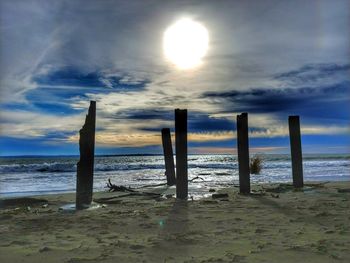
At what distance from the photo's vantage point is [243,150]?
1407cm

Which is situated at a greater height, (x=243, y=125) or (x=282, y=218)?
(x=243, y=125)

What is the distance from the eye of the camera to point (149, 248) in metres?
6.14

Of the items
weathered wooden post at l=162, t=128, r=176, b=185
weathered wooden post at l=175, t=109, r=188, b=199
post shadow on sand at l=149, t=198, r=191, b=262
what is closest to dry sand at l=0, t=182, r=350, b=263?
post shadow on sand at l=149, t=198, r=191, b=262

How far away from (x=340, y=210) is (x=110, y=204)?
20.2ft

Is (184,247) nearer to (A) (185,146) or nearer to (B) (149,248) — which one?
(B) (149,248)

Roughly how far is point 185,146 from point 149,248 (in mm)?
6752

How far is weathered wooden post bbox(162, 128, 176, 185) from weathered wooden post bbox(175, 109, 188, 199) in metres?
6.10

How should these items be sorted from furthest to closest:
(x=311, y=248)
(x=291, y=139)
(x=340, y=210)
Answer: (x=291, y=139) → (x=340, y=210) → (x=311, y=248)

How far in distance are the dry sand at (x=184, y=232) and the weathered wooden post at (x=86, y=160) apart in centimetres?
66

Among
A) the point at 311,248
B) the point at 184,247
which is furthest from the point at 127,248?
the point at 311,248

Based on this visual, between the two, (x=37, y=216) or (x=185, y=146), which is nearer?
(x=37, y=216)

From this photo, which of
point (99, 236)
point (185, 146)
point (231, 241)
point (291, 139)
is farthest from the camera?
point (291, 139)

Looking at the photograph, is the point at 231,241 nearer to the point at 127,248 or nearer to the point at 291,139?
the point at 127,248

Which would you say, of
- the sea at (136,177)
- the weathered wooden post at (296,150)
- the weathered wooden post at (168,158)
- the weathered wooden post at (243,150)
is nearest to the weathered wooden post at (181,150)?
→ the sea at (136,177)
